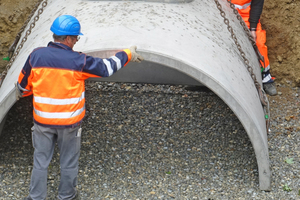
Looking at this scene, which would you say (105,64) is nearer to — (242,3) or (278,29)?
(242,3)

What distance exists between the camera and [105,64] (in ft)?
10.7

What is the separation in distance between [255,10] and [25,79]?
355 centimetres

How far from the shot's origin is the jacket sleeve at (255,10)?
18.4ft

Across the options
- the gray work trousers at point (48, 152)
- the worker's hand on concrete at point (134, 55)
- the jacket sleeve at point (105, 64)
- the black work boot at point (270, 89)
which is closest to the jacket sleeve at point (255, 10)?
the black work boot at point (270, 89)

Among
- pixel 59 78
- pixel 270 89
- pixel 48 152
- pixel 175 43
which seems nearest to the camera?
pixel 59 78

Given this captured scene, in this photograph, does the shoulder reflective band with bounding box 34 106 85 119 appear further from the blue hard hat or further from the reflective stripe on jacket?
the reflective stripe on jacket

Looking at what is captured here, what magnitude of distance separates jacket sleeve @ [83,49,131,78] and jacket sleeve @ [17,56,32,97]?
0.45 m

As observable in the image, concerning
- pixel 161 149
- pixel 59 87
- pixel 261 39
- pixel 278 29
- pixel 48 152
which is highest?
pixel 59 87

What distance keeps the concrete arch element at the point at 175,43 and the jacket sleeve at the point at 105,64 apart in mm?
196

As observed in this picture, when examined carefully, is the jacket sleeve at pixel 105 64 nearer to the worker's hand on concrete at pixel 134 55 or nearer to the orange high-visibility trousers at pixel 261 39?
the worker's hand on concrete at pixel 134 55

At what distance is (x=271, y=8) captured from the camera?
620cm

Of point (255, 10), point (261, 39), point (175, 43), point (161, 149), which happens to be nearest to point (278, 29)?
point (261, 39)

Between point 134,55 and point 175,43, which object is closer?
point 134,55

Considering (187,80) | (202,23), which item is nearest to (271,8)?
(187,80)
